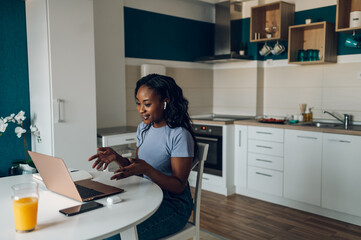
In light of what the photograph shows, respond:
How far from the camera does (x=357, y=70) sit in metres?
3.52

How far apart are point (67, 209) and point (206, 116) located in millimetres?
3700

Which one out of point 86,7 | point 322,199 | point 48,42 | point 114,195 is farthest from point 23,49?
point 322,199

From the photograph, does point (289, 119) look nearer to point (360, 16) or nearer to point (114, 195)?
point (360, 16)

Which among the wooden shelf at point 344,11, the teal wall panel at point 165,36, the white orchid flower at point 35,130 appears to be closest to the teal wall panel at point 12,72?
the white orchid flower at point 35,130

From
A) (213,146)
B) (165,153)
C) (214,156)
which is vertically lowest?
(214,156)

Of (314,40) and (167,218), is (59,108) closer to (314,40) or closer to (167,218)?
(167,218)

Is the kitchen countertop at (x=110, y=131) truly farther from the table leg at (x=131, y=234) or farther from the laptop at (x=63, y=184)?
the table leg at (x=131, y=234)

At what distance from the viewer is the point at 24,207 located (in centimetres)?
103

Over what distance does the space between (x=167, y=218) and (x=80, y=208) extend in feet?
1.54

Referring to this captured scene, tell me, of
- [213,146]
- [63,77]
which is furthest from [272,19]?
[63,77]

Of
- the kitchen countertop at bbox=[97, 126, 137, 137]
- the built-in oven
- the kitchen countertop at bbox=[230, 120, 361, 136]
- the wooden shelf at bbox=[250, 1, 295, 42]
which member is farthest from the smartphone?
the wooden shelf at bbox=[250, 1, 295, 42]

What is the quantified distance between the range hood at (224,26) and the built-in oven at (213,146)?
0.93 meters

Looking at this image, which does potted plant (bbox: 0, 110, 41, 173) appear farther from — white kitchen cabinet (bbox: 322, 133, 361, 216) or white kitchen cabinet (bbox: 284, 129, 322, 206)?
white kitchen cabinet (bbox: 322, 133, 361, 216)

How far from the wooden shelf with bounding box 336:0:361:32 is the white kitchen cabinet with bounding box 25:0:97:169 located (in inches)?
94.9
